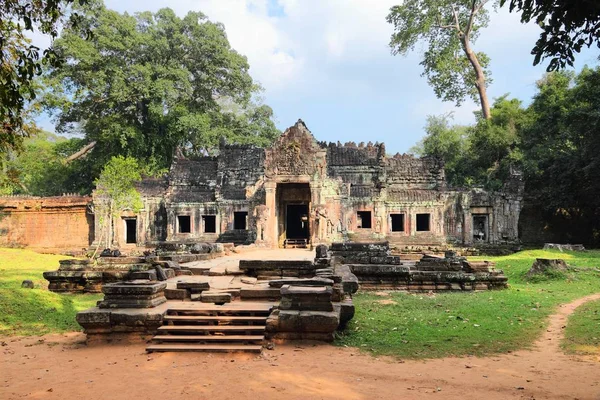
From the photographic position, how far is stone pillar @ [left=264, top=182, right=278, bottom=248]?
73.2 feet

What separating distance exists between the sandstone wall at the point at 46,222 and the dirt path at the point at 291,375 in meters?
24.4

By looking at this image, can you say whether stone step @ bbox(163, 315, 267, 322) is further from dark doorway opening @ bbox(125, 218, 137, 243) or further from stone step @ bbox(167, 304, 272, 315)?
dark doorway opening @ bbox(125, 218, 137, 243)

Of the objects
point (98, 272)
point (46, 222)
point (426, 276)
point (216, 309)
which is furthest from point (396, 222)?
point (46, 222)

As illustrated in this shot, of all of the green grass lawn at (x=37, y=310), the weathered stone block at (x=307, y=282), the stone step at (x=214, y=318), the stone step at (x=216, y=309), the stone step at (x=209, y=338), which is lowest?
the green grass lawn at (x=37, y=310)

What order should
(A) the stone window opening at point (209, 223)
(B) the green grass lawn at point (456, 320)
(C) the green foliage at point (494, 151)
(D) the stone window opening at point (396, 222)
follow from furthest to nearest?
1. (C) the green foliage at point (494, 151)
2. (A) the stone window opening at point (209, 223)
3. (D) the stone window opening at point (396, 222)
4. (B) the green grass lawn at point (456, 320)

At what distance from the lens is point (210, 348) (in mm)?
6848

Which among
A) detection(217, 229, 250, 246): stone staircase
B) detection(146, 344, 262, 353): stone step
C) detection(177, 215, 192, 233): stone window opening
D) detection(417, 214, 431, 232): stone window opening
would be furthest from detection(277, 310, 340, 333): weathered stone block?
detection(177, 215, 192, 233): stone window opening

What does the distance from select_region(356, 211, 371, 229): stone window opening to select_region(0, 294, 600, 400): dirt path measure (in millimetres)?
19049

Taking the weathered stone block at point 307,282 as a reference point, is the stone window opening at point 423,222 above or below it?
above

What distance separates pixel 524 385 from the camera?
547 centimetres

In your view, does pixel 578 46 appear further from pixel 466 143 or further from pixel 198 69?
pixel 466 143

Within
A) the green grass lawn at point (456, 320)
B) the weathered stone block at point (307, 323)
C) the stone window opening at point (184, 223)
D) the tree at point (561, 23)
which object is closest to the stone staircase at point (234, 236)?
the stone window opening at point (184, 223)

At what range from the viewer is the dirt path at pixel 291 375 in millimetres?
5293

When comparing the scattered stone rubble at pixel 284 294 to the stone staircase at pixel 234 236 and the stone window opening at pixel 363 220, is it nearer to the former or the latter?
the stone window opening at pixel 363 220
